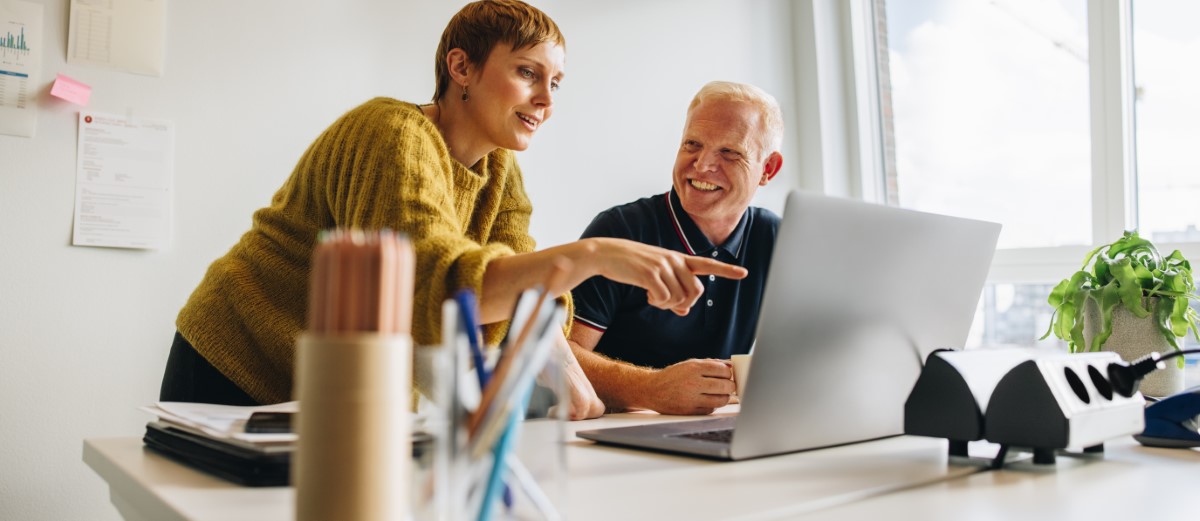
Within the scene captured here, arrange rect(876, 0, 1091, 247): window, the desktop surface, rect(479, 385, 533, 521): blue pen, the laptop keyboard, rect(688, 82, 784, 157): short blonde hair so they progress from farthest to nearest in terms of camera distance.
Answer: rect(876, 0, 1091, 247): window, rect(688, 82, 784, 157): short blonde hair, the laptop keyboard, the desktop surface, rect(479, 385, 533, 521): blue pen

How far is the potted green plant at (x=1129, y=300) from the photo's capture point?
1.67m

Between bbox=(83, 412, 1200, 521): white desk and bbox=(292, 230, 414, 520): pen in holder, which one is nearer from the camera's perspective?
bbox=(292, 230, 414, 520): pen in holder

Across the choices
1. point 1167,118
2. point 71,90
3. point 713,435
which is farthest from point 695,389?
point 1167,118

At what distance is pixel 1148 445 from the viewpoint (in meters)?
1.10

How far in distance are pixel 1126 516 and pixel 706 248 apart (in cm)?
136

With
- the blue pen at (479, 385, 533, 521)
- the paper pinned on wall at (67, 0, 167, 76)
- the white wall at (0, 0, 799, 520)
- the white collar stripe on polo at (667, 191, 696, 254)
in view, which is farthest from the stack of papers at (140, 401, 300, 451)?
the paper pinned on wall at (67, 0, 167, 76)

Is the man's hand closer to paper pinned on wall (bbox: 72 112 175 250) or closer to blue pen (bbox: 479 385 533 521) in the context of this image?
blue pen (bbox: 479 385 533 521)

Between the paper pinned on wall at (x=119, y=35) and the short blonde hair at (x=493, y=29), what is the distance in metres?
1.02

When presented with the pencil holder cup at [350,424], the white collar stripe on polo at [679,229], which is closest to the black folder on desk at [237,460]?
the pencil holder cup at [350,424]

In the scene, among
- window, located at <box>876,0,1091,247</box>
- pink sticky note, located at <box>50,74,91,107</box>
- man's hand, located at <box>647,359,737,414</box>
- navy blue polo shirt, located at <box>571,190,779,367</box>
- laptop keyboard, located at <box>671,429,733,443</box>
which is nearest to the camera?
laptop keyboard, located at <box>671,429,733,443</box>

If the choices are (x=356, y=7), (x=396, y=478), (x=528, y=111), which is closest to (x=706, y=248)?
(x=528, y=111)

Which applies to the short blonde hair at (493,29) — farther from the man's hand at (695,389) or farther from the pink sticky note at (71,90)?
the pink sticky note at (71,90)

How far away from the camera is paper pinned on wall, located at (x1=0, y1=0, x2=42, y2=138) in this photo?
76.7 inches

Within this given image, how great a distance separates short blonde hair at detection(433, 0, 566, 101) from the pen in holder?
3.29 feet
